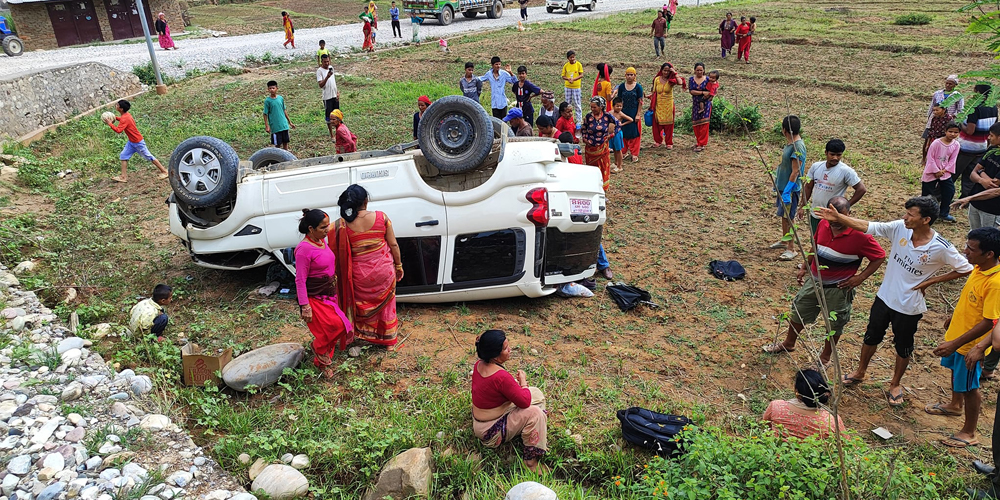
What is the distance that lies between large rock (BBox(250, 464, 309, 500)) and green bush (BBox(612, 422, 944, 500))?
1988 mm

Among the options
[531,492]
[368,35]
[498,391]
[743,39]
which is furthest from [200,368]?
[368,35]

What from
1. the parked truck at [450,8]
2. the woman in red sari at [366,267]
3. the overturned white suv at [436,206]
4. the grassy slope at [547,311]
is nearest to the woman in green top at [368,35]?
the parked truck at [450,8]

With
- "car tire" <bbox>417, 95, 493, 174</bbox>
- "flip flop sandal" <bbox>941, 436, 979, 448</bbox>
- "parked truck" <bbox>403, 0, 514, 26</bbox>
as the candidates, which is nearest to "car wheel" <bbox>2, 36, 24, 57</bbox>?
"parked truck" <bbox>403, 0, 514, 26</bbox>

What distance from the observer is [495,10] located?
31094 millimetres

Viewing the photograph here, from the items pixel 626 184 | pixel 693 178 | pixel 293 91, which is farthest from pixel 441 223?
pixel 293 91

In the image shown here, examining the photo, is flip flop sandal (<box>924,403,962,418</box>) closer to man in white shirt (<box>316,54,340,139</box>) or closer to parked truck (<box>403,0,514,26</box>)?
man in white shirt (<box>316,54,340,139</box>)

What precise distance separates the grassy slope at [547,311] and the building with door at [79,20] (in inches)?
631

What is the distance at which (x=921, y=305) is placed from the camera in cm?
470

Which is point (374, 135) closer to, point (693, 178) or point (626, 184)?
point (626, 184)

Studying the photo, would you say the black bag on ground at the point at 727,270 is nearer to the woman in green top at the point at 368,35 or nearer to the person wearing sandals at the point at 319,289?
the person wearing sandals at the point at 319,289

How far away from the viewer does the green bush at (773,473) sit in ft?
11.2

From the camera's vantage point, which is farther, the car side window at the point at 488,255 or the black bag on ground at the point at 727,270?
the black bag on ground at the point at 727,270

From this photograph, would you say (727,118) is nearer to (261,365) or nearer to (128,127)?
(261,365)

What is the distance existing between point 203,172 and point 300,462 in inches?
135
